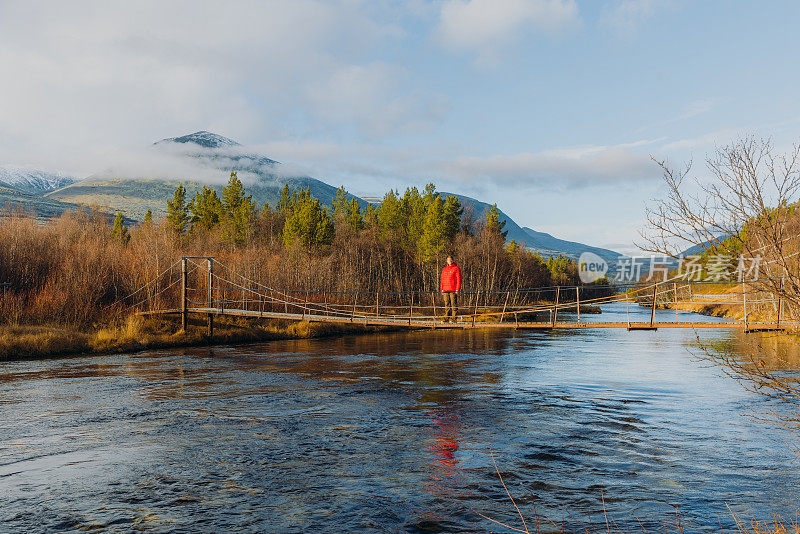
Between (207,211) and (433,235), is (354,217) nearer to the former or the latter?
(433,235)

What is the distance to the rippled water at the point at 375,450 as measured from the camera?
5.80m

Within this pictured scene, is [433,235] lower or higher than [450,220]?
lower

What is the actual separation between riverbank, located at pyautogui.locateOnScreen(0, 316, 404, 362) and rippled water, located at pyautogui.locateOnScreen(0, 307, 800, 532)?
288 cm

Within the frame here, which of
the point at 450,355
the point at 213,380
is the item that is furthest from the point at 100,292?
the point at 450,355

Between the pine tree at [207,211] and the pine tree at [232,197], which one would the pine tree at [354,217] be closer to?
the pine tree at [232,197]

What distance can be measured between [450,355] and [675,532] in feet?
47.2

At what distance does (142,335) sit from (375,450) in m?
15.6

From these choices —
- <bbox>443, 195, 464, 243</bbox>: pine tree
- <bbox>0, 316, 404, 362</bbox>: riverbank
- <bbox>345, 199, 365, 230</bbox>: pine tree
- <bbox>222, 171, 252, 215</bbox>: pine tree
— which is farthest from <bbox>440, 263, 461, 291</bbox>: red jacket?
<bbox>222, 171, 252, 215</bbox>: pine tree

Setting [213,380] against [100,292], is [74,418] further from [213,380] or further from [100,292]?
[100,292]

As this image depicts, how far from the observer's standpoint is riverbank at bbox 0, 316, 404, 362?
1773 cm

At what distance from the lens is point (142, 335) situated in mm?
20844

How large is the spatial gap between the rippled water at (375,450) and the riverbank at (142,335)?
113 inches

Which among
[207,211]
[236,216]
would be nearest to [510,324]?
[236,216]

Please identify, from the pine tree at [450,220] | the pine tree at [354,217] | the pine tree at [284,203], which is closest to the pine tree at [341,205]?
the pine tree at [354,217]
